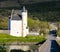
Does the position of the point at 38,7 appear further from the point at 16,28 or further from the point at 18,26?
the point at 16,28

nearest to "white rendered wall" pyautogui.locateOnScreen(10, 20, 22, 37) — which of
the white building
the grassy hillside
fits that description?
the white building

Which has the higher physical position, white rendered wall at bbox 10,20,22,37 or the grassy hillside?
the grassy hillside

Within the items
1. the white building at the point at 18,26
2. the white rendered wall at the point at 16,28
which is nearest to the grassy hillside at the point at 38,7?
the white building at the point at 18,26

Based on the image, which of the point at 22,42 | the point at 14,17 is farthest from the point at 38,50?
the point at 14,17

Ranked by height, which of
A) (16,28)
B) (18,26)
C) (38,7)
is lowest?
(16,28)

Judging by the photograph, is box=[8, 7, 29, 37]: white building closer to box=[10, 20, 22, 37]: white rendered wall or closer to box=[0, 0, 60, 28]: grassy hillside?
box=[10, 20, 22, 37]: white rendered wall

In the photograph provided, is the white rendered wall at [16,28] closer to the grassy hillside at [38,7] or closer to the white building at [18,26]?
the white building at [18,26]

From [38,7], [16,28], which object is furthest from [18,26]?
[38,7]

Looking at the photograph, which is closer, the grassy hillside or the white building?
the white building
